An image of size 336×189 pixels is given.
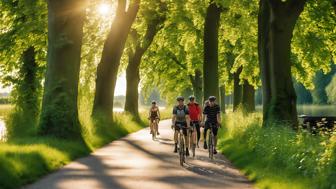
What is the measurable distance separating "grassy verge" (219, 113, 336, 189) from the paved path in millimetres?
462

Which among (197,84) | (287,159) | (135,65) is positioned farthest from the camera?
(197,84)

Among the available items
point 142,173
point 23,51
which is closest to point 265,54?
point 142,173

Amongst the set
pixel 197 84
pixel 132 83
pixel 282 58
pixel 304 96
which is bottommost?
pixel 282 58

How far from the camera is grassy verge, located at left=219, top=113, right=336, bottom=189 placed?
34.3 ft

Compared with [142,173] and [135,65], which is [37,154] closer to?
[142,173]

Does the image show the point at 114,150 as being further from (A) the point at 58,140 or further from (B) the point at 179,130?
(B) the point at 179,130

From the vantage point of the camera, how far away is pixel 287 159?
43.8ft

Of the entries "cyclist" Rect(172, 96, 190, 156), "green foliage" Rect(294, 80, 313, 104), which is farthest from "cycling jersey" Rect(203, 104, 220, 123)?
"green foliage" Rect(294, 80, 313, 104)

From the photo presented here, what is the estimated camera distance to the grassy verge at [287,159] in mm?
10445

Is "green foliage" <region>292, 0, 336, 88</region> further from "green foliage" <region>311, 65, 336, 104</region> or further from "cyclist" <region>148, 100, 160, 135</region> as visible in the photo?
"green foliage" <region>311, 65, 336, 104</region>

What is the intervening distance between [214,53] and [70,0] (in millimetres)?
14263

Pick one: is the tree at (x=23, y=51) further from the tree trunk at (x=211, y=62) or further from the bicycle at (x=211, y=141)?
the bicycle at (x=211, y=141)

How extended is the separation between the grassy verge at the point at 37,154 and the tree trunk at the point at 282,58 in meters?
6.93

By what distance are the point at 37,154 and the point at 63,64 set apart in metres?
6.55
